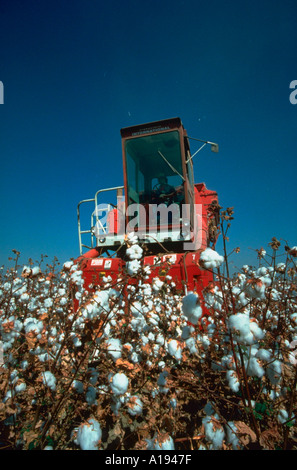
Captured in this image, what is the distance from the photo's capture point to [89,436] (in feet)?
3.45

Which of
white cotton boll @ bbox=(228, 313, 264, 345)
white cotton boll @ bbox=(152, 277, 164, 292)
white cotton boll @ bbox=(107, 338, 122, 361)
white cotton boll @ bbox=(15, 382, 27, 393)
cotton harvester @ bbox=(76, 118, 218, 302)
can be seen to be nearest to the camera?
white cotton boll @ bbox=(228, 313, 264, 345)

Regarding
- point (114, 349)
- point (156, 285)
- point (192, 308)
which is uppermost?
point (156, 285)

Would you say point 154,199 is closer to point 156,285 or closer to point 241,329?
point 156,285

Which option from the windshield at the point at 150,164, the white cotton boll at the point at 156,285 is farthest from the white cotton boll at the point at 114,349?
the windshield at the point at 150,164

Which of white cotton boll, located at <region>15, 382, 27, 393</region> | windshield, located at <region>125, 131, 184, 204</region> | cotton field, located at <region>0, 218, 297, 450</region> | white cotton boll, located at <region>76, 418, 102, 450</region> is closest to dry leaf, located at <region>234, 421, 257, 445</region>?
cotton field, located at <region>0, 218, 297, 450</region>

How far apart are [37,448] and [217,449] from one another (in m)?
1.01

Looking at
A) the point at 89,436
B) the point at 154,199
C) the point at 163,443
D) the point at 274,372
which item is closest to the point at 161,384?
the point at 163,443

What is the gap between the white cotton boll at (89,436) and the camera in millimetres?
1040

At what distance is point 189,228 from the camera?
5656mm

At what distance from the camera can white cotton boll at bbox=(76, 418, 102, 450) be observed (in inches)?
41.0

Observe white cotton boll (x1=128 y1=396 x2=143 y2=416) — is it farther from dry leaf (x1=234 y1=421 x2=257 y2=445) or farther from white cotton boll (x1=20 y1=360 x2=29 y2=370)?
white cotton boll (x1=20 y1=360 x2=29 y2=370)

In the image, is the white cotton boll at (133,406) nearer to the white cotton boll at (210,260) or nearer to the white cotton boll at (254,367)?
the white cotton boll at (254,367)

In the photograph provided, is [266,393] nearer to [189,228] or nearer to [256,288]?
[256,288]
